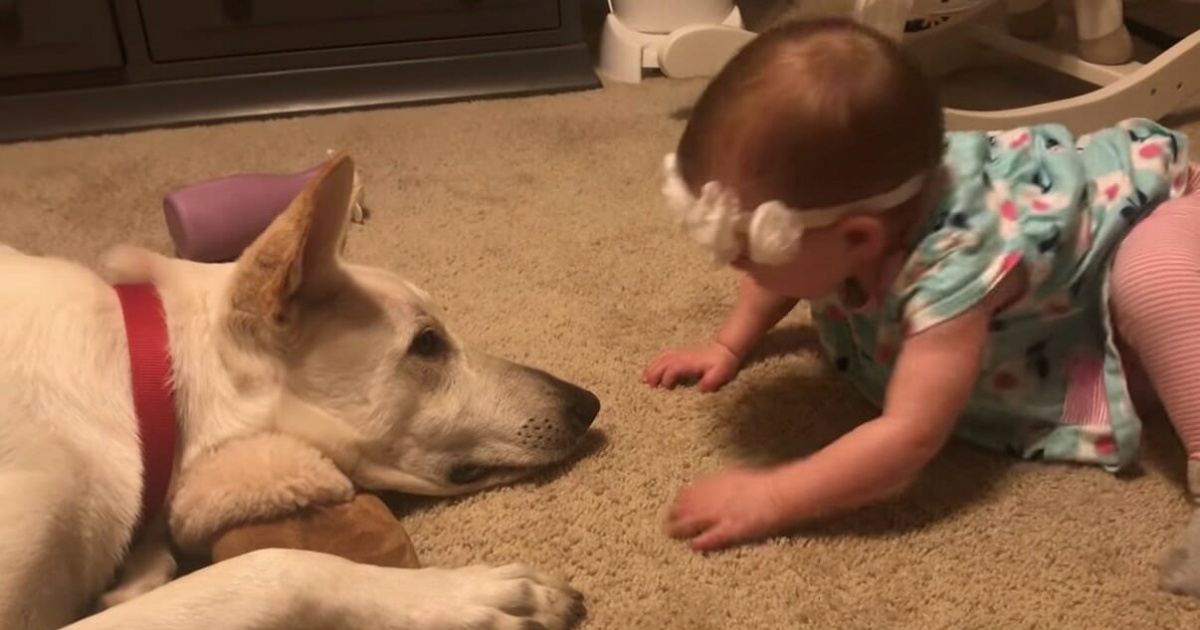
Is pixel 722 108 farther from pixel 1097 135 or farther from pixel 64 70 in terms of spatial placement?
pixel 64 70

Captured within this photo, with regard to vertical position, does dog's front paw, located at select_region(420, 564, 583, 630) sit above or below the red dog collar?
below

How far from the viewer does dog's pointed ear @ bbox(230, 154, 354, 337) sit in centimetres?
102

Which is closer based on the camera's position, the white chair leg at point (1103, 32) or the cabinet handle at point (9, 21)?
the white chair leg at point (1103, 32)

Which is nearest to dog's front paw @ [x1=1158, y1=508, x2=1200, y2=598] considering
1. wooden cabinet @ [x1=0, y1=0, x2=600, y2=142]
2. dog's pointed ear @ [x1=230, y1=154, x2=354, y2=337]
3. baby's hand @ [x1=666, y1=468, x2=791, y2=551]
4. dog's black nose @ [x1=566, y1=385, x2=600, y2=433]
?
baby's hand @ [x1=666, y1=468, x2=791, y2=551]

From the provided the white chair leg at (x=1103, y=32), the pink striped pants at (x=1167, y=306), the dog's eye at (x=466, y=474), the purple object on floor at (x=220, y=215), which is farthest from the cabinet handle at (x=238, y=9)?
the pink striped pants at (x=1167, y=306)

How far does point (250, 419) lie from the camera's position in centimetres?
107

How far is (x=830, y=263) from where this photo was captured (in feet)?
3.70

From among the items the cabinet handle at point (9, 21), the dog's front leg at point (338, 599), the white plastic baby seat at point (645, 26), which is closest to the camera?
the dog's front leg at point (338, 599)

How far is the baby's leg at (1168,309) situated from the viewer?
112 centimetres

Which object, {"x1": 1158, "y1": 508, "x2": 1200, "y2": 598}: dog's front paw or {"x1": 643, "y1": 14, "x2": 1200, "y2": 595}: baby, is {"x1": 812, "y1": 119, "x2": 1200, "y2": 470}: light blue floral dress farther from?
{"x1": 1158, "y1": 508, "x2": 1200, "y2": 598}: dog's front paw

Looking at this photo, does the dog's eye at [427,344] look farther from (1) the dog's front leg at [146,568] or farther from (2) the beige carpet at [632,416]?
(1) the dog's front leg at [146,568]

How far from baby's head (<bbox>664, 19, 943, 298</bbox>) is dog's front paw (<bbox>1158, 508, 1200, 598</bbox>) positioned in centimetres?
38

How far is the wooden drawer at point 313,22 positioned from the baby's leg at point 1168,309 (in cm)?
153

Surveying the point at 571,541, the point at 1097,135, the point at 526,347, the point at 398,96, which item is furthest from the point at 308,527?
the point at 398,96
